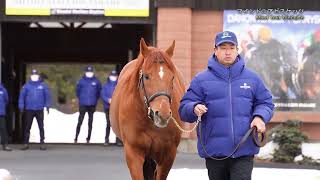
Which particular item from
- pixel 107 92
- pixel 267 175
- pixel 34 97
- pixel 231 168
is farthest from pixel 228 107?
pixel 107 92

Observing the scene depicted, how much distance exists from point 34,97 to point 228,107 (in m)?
11.3

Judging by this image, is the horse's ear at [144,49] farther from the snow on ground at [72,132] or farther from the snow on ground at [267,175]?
the snow on ground at [72,132]

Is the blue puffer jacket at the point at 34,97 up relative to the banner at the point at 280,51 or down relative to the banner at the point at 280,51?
down

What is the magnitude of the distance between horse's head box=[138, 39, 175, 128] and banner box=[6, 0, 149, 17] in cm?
921

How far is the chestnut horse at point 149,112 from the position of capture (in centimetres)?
685

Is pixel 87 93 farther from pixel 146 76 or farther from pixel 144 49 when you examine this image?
pixel 146 76

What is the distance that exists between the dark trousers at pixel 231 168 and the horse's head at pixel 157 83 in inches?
28.7

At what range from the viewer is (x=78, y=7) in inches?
643

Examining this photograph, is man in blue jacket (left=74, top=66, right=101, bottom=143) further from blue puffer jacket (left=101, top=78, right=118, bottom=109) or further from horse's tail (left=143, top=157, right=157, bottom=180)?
horse's tail (left=143, top=157, right=157, bottom=180)

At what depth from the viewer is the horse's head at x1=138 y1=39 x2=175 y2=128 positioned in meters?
6.60

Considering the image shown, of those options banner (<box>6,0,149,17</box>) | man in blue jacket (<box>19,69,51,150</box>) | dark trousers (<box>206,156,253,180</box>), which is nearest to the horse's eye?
dark trousers (<box>206,156,253,180</box>)

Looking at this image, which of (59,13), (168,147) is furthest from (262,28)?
(168,147)

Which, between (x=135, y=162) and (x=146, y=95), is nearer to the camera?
(x=146, y=95)

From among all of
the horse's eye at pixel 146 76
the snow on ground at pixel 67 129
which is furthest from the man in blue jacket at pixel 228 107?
the snow on ground at pixel 67 129
